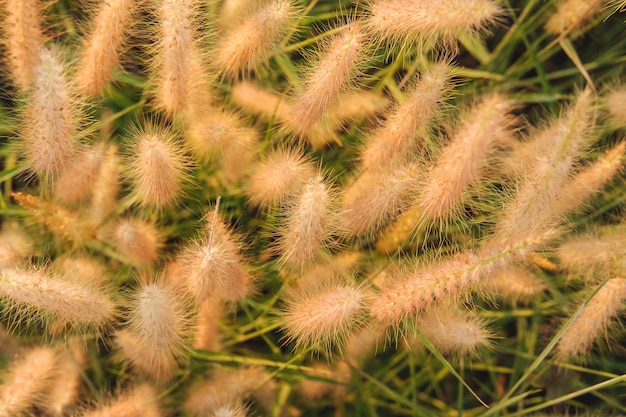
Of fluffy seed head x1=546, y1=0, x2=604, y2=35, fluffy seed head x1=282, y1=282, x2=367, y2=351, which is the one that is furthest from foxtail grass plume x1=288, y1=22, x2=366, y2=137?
fluffy seed head x1=546, y1=0, x2=604, y2=35

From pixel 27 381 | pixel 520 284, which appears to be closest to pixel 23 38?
pixel 27 381

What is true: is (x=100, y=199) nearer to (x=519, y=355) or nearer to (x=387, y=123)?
(x=387, y=123)

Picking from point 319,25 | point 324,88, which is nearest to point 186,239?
point 324,88

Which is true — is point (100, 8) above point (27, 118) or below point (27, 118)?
above

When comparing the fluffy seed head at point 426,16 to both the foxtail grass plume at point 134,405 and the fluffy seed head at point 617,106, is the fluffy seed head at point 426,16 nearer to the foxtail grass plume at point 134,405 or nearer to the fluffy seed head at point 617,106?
the fluffy seed head at point 617,106

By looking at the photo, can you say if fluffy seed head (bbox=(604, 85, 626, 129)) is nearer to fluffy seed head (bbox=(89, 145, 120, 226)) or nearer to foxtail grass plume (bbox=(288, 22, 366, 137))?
foxtail grass plume (bbox=(288, 22, 366, 137))
